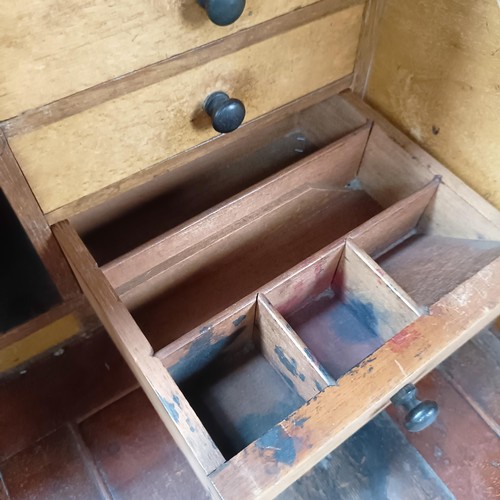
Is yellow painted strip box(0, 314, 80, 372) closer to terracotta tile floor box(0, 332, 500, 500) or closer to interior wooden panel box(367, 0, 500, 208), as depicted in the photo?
terracotta tile floor box(0, 332, 500, 500)

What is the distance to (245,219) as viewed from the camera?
79 cm

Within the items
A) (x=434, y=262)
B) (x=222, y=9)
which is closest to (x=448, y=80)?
(x=434, y=262)

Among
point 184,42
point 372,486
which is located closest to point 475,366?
point 372,486

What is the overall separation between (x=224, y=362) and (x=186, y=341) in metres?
0.14

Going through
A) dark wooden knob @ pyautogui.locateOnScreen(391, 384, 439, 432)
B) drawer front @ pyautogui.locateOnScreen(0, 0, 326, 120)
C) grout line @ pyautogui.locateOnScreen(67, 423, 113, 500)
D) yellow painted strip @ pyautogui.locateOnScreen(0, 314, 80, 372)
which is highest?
yellow painted strip @ pyautogui.locateOnScreen(0, 314, 80, 372)

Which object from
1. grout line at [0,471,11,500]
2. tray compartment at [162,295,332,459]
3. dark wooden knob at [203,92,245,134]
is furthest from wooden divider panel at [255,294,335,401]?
grout line at [0,471,11,500]

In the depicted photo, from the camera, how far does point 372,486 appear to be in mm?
814

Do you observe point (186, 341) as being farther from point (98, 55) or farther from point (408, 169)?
point (408, 169)

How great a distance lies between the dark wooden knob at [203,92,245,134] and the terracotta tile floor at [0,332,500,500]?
0.51 m

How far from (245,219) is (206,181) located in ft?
0.53

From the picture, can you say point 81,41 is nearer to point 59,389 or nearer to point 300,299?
point 300,299

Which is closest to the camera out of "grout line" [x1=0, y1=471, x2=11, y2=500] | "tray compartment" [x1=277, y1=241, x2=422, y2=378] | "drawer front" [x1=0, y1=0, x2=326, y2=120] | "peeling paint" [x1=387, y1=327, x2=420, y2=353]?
"drawer front" [x1=0, y1=0, x2=326, y2=120]

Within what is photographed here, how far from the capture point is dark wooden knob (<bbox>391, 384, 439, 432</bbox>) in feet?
2.01

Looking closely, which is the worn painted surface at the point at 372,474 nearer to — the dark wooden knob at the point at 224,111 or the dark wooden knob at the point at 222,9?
the dark wooden knob at the point at 224,111
